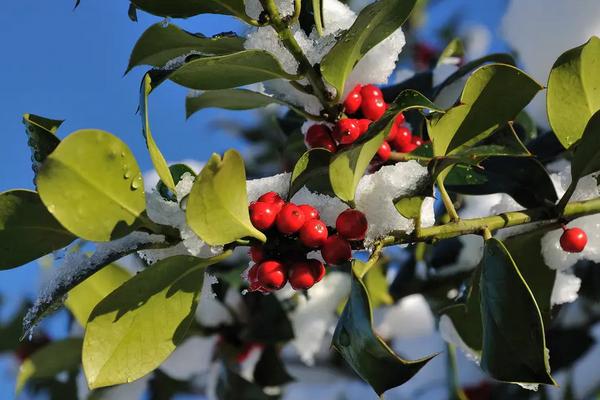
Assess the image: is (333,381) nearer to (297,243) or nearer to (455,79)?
(455,79)

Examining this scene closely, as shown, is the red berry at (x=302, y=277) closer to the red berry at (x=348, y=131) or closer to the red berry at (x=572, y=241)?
the red berry at (x=348, y=131)

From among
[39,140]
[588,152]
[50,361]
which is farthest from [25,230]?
[50,361]

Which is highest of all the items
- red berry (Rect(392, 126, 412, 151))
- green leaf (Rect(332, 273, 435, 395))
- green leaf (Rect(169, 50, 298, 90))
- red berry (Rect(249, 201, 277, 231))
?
green leaf (Rect(169, 50, 298, 90))

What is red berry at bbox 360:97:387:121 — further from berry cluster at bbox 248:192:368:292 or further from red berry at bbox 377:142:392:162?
berry cluster at bbox 248:192:368:292

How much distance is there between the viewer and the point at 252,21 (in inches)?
27.8

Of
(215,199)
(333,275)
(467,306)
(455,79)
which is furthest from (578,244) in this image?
(333,275)

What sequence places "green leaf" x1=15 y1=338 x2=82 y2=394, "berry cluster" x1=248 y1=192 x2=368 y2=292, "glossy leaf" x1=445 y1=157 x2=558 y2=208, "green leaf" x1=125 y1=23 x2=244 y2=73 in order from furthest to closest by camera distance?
1. "green leaf" x1=15 y1=338 x2=82 y2=394
2. "glossy leaf" x1=445 y1=157 x2=558 y2=208
3. "green leaf" x1=125 y1=23 x2=244 y2=73
4. "berry cluster" x1=248 y1=192 x2=368 y2=292

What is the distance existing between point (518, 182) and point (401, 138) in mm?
140

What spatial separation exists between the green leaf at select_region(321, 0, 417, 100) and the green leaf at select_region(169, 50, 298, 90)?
45mm

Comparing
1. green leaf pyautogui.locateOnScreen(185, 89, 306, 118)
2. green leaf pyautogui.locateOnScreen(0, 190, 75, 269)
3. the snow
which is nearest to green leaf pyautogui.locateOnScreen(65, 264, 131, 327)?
green leaf pyautogui.locateOnScreen(185, 89, 306, 118)

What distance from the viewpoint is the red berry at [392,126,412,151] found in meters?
0.84

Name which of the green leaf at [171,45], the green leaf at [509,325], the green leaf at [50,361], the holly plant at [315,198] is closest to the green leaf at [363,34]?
the holly plant at [315,198]

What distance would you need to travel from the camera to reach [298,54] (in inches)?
28.1

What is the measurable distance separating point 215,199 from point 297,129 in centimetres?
54
